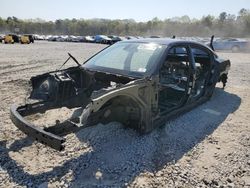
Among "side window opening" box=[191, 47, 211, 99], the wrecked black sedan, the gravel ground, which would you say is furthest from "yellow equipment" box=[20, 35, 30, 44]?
the wrecked black sedan

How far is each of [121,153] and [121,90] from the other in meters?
0.91

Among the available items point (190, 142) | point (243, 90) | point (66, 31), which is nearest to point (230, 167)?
point (190, 142)

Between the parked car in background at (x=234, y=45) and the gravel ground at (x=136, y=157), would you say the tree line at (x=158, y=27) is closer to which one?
the parked car in background at (x=234, y=45)

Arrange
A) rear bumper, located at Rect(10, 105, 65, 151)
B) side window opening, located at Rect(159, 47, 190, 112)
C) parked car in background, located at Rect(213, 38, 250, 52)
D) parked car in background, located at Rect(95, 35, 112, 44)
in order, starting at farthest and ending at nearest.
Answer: parked car in background, located at Rect(95, 35, 112, 44) < parked car in background, located at Rect(213, 38, 250, 52) < side window opening, located at Rect(159, 47, 190, 112) < rear bumper, located at Rect(10, 105, 65, 151)

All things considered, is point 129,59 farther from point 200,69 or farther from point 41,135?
point 200,69

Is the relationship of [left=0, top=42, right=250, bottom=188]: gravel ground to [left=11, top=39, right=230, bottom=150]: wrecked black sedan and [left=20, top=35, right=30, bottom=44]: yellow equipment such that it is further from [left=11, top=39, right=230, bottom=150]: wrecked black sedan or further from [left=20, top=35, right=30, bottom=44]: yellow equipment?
[left=20, top=35, right=30, bottom=44]: yellow equipment

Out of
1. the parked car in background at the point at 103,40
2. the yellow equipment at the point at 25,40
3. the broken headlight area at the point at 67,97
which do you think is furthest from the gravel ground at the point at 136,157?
the parked car in background at the point at 103,40

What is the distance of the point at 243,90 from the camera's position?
8062 millimetres

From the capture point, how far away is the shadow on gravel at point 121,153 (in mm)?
3352

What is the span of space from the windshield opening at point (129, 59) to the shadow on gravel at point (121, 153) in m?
0.99

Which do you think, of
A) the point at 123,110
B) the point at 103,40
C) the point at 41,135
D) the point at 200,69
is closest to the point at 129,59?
the point at 123,110

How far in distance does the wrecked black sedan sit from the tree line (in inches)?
2615

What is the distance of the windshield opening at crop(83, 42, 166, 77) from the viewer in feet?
14.6

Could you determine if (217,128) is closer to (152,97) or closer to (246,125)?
(246,125)
